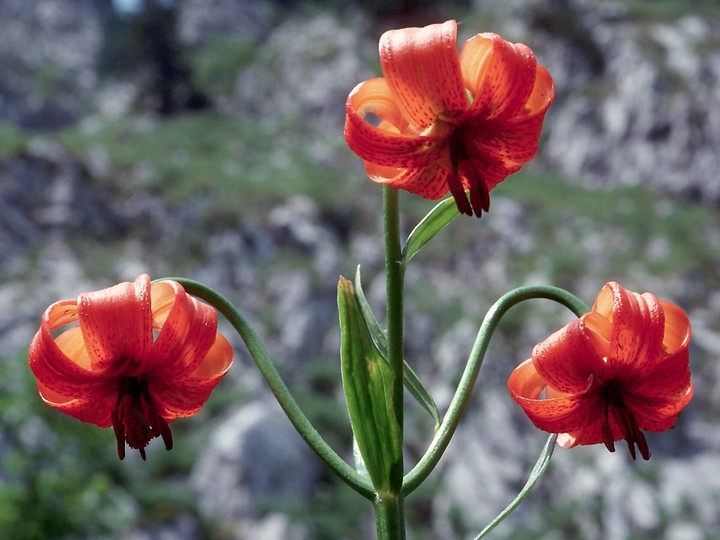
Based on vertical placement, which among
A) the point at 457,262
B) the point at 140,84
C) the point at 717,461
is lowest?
the point at 717,461

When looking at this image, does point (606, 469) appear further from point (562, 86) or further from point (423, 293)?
point (562, 86)

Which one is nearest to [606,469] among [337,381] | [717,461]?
[717,461]

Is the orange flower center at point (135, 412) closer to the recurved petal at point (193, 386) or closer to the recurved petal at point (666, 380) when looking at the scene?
the recurved petal at point (193, 386)

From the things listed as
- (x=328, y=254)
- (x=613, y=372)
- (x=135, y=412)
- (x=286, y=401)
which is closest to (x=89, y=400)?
(x=135, y=412)

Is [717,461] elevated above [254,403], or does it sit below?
below

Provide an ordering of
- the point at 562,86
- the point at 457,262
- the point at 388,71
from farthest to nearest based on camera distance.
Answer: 1. the point at 562,86
2. the point at 457,262
3. the point at 388,71

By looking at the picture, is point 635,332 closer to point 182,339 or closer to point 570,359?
point 570,359

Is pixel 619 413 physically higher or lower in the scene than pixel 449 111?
lower
